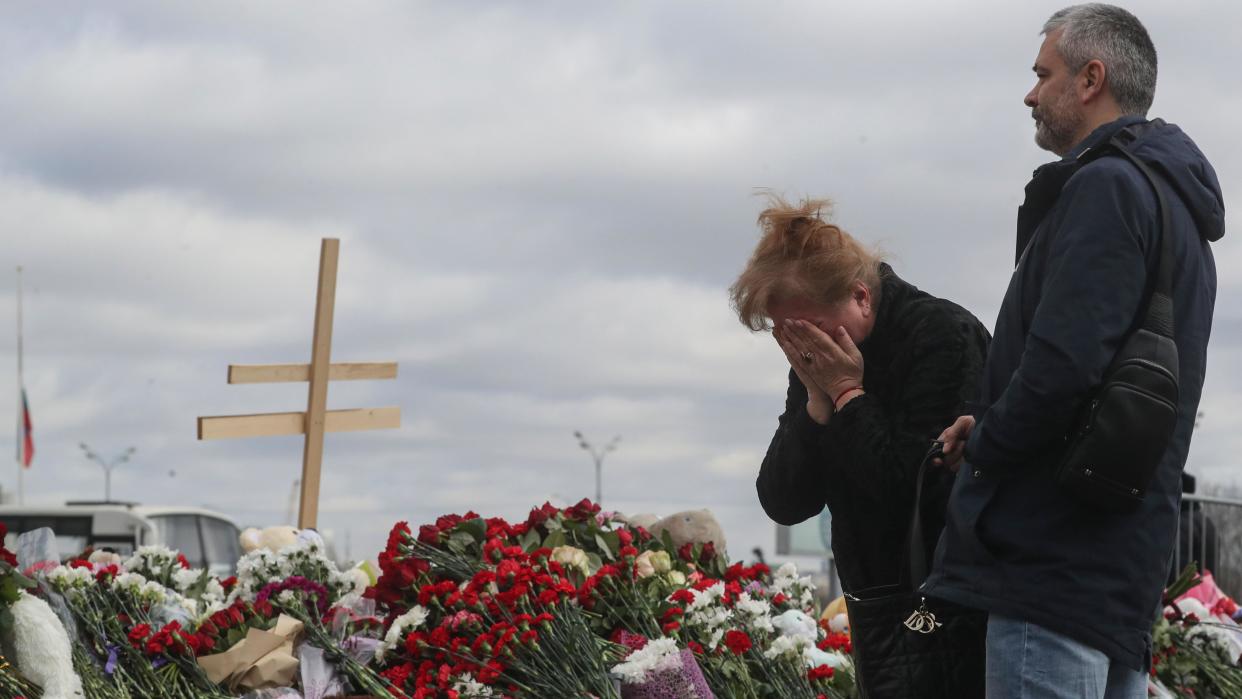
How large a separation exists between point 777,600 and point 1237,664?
71.9 inches

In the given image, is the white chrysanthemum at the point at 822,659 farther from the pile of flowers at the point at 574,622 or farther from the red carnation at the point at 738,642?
the red carnation at the point at 738,642

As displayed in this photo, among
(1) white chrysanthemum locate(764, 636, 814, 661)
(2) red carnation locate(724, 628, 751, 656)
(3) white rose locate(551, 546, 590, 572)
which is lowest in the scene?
(1) white chrysanthemum locate(764, 636, 814, 661)

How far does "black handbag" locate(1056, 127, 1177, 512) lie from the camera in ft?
7.96

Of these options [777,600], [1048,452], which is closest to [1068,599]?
[1048,452]

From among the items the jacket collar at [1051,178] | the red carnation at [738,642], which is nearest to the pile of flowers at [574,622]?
the red carnation at [738,642]

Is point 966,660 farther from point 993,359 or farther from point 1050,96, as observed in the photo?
point 1050,96

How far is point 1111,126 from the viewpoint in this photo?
8.73 ft

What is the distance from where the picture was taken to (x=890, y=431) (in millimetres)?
2932

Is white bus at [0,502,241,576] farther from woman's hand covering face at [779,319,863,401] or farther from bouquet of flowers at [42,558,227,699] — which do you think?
woman's hand covering face at [779,319,863,401]

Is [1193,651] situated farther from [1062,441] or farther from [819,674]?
Result: [1062,441]

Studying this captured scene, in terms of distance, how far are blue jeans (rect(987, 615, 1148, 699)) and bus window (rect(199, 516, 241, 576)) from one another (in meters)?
22.0

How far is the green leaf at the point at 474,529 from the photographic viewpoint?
507 cm

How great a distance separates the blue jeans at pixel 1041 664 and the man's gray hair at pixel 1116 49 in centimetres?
103

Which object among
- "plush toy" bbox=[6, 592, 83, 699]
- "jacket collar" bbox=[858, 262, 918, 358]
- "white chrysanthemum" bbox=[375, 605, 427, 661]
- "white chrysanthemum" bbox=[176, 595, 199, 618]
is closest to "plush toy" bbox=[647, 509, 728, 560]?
"white chrysanthemum" bbox=[375, 605, 427, 661]
